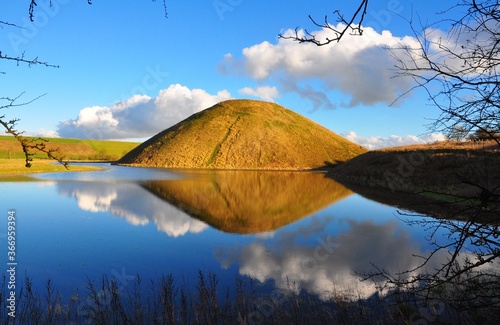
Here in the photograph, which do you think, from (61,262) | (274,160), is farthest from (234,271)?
(274,160)

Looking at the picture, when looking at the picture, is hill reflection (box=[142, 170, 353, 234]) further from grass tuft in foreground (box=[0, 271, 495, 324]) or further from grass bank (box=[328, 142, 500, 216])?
grass tuft in foreground (box=[0, 271, 495, 324])

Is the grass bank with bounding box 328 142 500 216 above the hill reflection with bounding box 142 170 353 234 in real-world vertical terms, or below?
above

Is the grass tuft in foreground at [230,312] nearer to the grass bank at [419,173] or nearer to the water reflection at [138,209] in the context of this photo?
the water reflection at [138,209]

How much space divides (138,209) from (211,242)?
1153 centimetres

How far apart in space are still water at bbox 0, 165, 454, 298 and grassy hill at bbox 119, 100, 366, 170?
77.8 metres

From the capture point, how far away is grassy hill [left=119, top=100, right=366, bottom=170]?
110m

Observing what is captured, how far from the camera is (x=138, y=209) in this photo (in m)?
27.2

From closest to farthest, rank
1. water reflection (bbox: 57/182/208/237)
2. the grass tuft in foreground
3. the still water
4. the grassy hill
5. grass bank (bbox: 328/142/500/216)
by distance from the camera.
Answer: the grass tuft in foreground → the still water → water reflection (bbox: 57/182/208/237) → grass bank (bbox: 328/142/500/216) → the grassy hill

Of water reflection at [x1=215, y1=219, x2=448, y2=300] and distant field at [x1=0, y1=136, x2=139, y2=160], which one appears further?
distant field at [x1=0, y1=136, x2=139, y2=160]

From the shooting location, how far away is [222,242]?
703 inches

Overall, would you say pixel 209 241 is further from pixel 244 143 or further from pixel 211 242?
pixel 244 143

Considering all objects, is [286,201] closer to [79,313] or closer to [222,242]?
[222,242]

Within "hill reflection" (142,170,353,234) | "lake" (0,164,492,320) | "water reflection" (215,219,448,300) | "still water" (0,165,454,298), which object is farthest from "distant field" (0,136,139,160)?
"water reflection" (215,219,448,300)

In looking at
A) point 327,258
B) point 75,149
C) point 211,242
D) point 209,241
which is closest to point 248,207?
point 209,241
